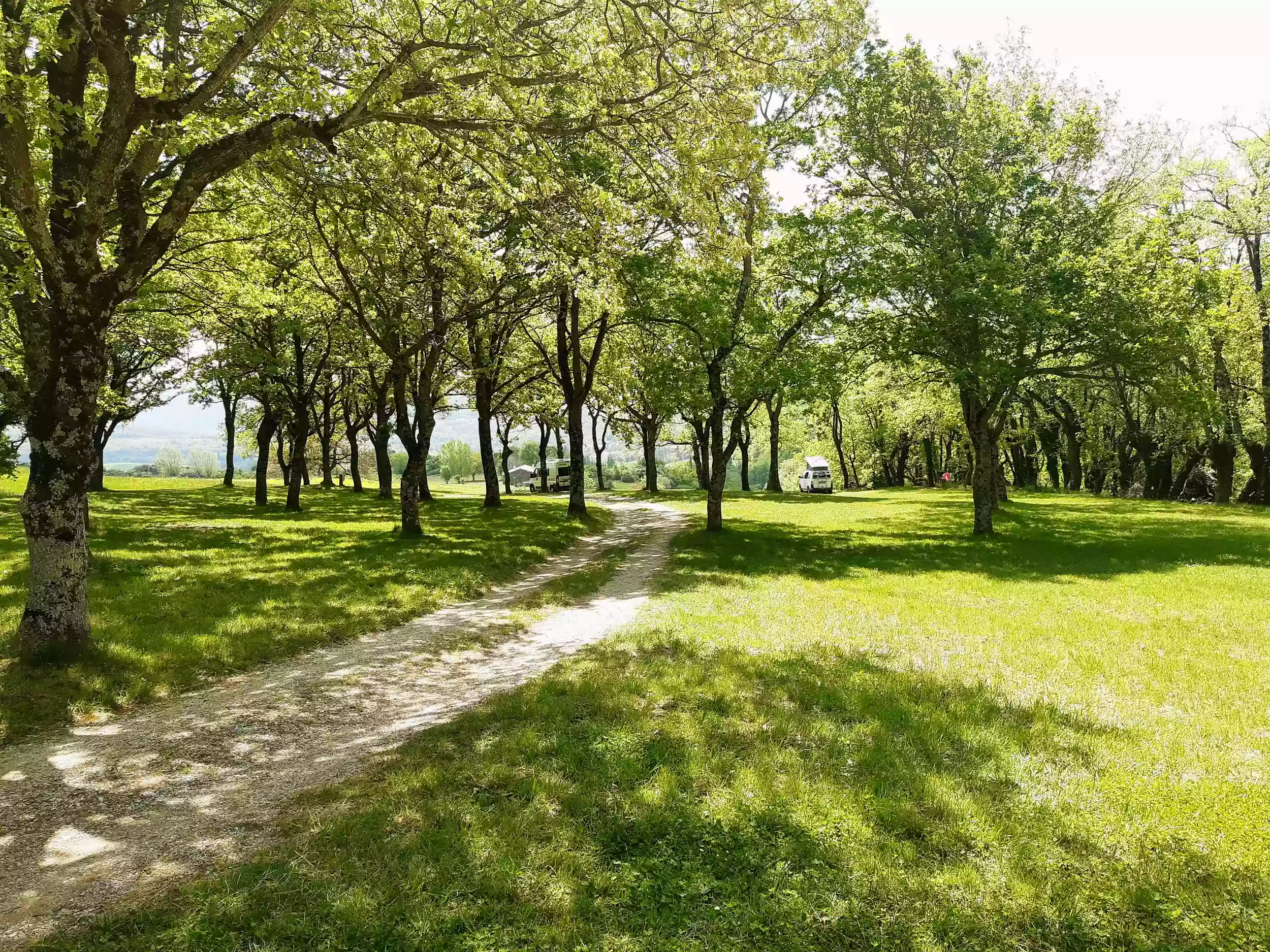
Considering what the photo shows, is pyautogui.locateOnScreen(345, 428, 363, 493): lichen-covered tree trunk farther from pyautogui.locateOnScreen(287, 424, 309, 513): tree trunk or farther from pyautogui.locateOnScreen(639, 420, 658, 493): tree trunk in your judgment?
pyautogui.locateOnScreen(639, 420, 658, 493): tree trunk

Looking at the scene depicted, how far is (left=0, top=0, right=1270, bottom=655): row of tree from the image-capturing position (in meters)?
9.16

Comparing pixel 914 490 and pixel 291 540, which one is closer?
pixel 291 540

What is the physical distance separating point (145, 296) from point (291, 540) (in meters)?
8.15

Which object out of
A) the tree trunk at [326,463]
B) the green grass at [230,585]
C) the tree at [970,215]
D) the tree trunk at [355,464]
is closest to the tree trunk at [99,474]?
the green grass at [230,585]

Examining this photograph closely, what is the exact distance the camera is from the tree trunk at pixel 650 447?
180 feet

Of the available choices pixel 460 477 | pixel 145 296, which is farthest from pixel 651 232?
pixel 460 477

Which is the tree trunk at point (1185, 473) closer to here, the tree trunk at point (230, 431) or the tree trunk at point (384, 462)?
the tree trunk at point (384, 462)

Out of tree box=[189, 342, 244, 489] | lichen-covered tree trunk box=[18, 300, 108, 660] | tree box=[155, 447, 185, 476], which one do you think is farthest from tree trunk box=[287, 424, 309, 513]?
tree box=[155, 447, 185, 476]

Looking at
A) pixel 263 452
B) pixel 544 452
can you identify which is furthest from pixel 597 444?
pixel 263 452

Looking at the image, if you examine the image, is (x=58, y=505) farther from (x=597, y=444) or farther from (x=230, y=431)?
(x=597, y=444)

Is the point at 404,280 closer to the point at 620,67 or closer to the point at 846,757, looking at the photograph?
the point at 620,67

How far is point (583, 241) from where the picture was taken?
40.8 ft

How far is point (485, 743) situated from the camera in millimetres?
7137

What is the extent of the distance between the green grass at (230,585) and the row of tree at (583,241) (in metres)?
1.21
